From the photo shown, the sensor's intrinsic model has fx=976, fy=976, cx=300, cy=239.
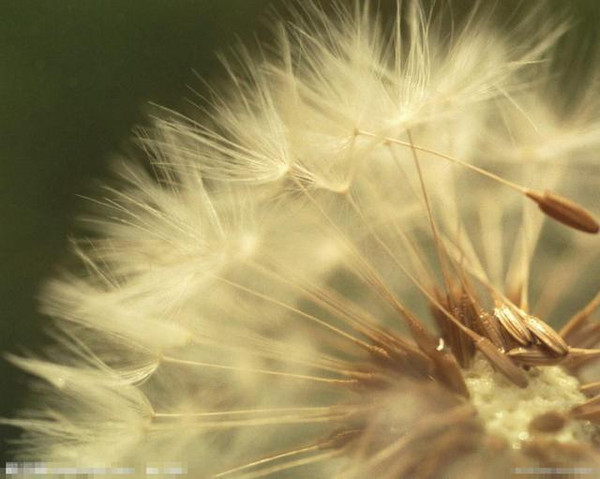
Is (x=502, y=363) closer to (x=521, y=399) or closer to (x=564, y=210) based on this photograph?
(x=521, y=399)

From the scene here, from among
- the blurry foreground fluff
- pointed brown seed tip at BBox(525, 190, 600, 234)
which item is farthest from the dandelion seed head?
pointed brown seed tip at BBox(525, 190, 600, 234)

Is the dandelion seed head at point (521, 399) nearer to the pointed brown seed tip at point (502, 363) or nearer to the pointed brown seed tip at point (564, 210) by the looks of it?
the pointed brown seed tip at point (502, 363)

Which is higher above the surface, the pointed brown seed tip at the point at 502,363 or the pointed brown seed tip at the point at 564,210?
the pointed brown seed tip at the point at 564,210

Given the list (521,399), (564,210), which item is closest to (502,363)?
(521,399)

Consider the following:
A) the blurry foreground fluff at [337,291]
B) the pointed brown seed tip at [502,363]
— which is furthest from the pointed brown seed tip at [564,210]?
the pointed brown seed tip at [502,363]

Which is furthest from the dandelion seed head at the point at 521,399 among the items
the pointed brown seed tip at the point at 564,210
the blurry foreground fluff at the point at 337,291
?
the pointed brown seed tip at the point at 564,210

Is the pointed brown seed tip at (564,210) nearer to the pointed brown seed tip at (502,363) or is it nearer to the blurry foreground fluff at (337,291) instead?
the blurry foreground fluff at (337,291)

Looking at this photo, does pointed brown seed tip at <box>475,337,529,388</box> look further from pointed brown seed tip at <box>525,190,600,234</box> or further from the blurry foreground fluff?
pointed brown seed tip at <box>525,190,600,234</box>

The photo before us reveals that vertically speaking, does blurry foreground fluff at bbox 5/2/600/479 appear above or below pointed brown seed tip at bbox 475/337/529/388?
above
